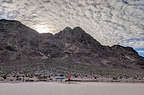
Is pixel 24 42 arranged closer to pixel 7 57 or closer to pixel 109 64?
pixel 7 57

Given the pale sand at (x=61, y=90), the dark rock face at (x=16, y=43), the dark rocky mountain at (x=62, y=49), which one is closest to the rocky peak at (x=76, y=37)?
the dark rocky mountain at (x=62, y=49)

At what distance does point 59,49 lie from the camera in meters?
162

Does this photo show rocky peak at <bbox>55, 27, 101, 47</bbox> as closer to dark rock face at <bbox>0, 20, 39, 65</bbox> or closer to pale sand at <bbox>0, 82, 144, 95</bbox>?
dark rock face at <bbox>0, 20, 39, 65</bbox>

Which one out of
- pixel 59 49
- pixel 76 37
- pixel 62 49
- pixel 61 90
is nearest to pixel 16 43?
pixel 59 49

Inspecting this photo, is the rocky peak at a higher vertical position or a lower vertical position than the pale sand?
higher

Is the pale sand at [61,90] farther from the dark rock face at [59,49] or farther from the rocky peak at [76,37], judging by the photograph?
the rocky peak at [76,37]

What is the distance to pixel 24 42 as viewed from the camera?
157125 mm

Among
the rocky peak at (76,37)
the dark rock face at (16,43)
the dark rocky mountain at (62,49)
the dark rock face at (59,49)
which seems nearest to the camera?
the dark rock face at (16,43)

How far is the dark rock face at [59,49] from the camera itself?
144 metres

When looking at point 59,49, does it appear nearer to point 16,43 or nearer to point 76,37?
point 76,37

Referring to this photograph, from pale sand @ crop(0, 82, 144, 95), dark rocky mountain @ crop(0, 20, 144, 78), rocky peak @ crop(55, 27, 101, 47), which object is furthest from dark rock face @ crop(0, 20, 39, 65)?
pale sand @ crop(0, 82, 144, 95)

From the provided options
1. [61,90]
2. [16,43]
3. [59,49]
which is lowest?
[61,90]

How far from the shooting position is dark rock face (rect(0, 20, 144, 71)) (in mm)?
143750

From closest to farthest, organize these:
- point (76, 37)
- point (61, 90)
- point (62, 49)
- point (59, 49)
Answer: point (61, 90) → point (59, 49) → point (62, 49) → point (76, 37)
